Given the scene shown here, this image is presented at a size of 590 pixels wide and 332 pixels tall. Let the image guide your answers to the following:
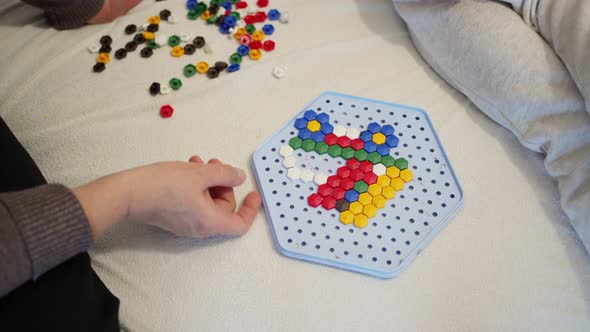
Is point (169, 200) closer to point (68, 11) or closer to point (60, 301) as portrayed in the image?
point (60, 301)

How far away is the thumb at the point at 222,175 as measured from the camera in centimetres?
64

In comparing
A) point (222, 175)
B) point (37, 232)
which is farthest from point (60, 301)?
point (222, 175)

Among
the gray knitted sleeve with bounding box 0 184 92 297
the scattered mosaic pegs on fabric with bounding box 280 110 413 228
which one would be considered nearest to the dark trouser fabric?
the gray knitted sleeve with bounding box 0 184 92 297

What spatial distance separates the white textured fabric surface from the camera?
2.02ft

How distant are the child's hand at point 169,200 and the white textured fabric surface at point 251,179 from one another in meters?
0.03

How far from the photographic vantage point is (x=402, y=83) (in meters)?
0.83

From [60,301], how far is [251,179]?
278 mm

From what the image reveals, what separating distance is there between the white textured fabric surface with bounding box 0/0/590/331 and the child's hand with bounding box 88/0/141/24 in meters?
0.02

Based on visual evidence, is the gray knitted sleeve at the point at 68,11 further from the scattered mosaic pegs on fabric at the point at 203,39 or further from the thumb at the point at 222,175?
Answer: the thumb at the point at 222,175

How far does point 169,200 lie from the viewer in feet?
1.98

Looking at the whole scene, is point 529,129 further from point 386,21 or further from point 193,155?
point 193,155

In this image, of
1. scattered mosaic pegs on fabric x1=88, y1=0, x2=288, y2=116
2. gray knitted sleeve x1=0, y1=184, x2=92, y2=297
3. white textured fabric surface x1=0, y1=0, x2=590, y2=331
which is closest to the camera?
gray knitted sleeve x1=0, y1=184, x2=92, y2=297

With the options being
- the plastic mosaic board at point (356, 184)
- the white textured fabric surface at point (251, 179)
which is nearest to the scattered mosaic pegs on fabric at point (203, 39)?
the white textured fabric surface at point (251, 179)

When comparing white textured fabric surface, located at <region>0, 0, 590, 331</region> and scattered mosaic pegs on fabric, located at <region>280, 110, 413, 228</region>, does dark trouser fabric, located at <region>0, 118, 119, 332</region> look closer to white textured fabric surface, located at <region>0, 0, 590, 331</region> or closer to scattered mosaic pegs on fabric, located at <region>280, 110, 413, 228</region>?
white textured fabric surface, located at <region>0, 0, 590, 331</region>
